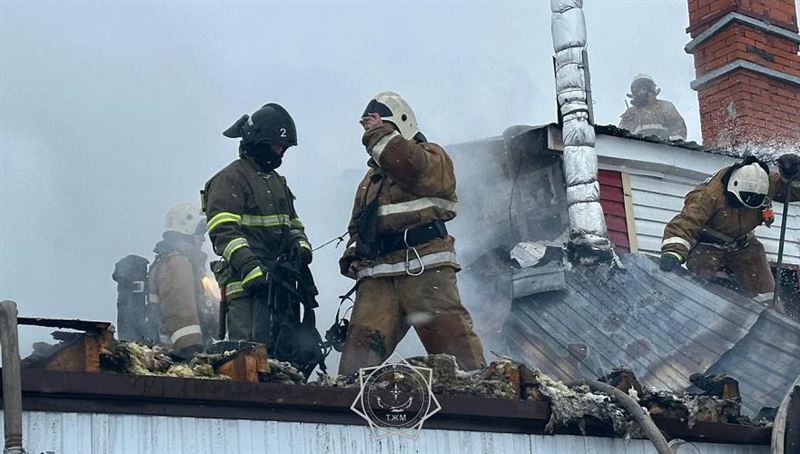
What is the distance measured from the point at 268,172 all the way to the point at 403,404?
231 centimetres

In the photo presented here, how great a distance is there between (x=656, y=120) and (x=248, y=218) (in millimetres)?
9303

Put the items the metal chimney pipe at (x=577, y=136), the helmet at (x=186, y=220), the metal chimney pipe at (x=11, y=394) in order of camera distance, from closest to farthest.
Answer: the metal chimney pipe at (x=11, y=394) < the helmet at (x=186, y=220) < the metal chimney pipe at (x=577, y=136)

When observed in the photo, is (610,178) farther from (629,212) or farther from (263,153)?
(263,153)

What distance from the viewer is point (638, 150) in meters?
11.8

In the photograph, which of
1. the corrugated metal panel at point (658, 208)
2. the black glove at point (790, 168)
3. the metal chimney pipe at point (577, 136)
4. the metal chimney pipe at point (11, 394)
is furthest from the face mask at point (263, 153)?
the corrugated metal panel at point (658, 208)

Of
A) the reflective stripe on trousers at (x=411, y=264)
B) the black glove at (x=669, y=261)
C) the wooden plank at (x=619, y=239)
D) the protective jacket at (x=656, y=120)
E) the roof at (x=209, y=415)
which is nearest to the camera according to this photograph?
the roof at (x=209, y=415)

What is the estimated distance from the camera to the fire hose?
595 cm

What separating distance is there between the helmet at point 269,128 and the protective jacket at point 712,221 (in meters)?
3.80

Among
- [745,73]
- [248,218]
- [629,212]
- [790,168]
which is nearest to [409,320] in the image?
[248,218]

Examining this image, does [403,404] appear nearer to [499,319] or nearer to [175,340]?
[175,340]

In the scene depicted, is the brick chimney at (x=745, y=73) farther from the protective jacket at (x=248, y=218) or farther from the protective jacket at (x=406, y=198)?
the protective jacket at (x=248, y=218)

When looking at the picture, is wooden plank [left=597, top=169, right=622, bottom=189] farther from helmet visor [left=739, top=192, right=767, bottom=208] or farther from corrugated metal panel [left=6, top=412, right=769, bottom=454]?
corrugated metal panel [left=6, top=412, right=769, bottom=454]

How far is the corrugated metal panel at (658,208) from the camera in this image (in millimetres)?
11891

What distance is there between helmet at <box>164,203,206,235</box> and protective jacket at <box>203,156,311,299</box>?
2.42 m
